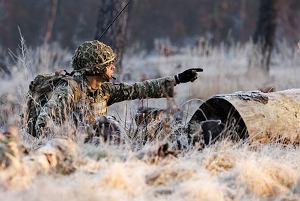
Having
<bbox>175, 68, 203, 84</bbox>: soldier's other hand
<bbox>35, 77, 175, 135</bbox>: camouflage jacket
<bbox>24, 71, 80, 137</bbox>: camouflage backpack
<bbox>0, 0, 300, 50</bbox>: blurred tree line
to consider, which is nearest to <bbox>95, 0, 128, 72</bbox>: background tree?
<bbox>35, 77, 175, 135</bbox>: camouflage jacket

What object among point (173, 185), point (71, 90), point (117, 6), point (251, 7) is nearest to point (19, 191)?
point (173, 185)

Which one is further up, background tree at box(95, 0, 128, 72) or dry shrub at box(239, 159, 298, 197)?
background tree at box(95, 0, 128, 72)

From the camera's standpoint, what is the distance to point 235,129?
4.84 m

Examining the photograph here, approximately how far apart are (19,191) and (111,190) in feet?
1.52

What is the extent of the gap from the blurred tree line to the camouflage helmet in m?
22.2

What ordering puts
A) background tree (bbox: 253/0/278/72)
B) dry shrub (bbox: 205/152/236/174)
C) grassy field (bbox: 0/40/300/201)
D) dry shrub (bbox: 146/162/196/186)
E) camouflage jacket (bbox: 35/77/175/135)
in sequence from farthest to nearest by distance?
background tree (bbox: 253/0/278/72) → camouflage jacket (bbox: 35/77/175/135) → dry shrub (bbox: 205/152/236/174) → dry shrub (bbox: 146/162/196/186) → grassy field (bbox: 0/40/300/201)

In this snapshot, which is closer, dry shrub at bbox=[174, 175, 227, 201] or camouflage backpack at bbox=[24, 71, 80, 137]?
dry shrub at bbox=[174, 175, 227, 201]

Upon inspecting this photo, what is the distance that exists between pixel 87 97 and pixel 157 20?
28.9m

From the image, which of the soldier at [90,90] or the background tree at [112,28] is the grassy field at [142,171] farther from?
the background tree at [112,28]

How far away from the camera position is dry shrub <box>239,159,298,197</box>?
389 centimetres

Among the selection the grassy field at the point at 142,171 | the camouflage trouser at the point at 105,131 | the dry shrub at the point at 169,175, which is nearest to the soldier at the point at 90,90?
the camouflage trouser at the point at 105,131

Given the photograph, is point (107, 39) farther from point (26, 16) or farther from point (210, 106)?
point (26, 16)

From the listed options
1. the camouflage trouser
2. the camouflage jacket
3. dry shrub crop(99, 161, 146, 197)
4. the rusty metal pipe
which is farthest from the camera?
the rusty metal pipe

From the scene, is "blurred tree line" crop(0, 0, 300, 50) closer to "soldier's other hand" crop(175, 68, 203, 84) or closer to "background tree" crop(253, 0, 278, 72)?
"background tree" crop(253, 0, 278, 72)
